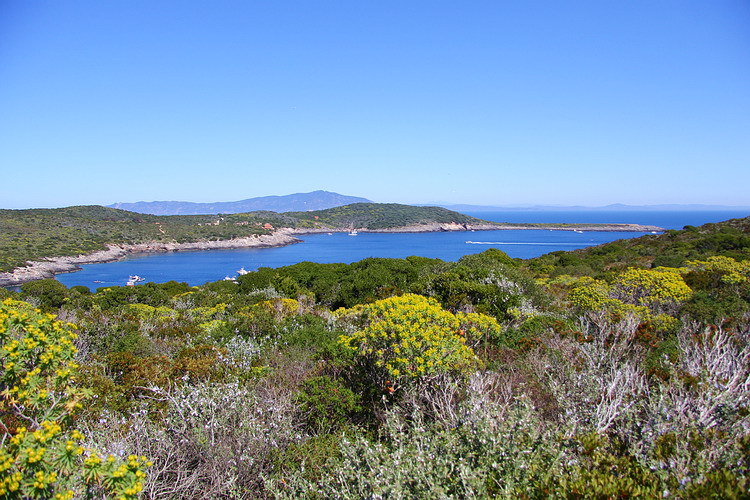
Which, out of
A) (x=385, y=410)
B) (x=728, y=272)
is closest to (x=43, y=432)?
(x=385, y=410)

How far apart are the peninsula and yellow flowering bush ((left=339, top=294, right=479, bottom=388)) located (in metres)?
69.8

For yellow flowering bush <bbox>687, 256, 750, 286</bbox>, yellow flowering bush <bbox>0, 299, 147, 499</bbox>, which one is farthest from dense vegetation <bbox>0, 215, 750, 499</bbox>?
yellow flowering bush <bbox>687, 256, 750, 286</bbox>

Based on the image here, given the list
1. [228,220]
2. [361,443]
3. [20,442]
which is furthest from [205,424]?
[228,220]

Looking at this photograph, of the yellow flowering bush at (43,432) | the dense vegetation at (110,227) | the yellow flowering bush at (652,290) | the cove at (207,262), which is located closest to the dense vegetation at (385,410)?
the yellow flowering bush at (43,432)

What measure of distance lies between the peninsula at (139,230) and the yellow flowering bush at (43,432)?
229ft

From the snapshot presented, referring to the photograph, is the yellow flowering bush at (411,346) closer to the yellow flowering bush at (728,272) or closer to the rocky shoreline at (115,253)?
the yellow flowering bush at (728,272)

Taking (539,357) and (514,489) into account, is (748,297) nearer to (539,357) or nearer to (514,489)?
(539,357)

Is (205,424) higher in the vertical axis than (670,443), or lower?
lower

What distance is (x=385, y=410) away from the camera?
5.04m

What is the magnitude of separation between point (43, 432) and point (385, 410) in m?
3.32

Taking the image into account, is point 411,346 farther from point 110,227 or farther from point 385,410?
point 110,227

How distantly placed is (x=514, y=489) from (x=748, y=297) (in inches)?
501

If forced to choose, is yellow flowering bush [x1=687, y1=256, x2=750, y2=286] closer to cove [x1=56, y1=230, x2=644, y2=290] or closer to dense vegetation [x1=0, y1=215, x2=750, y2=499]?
dense vegetation [x1=0, y1=215, x2=750, y2=499]

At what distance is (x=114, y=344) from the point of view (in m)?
9.05
